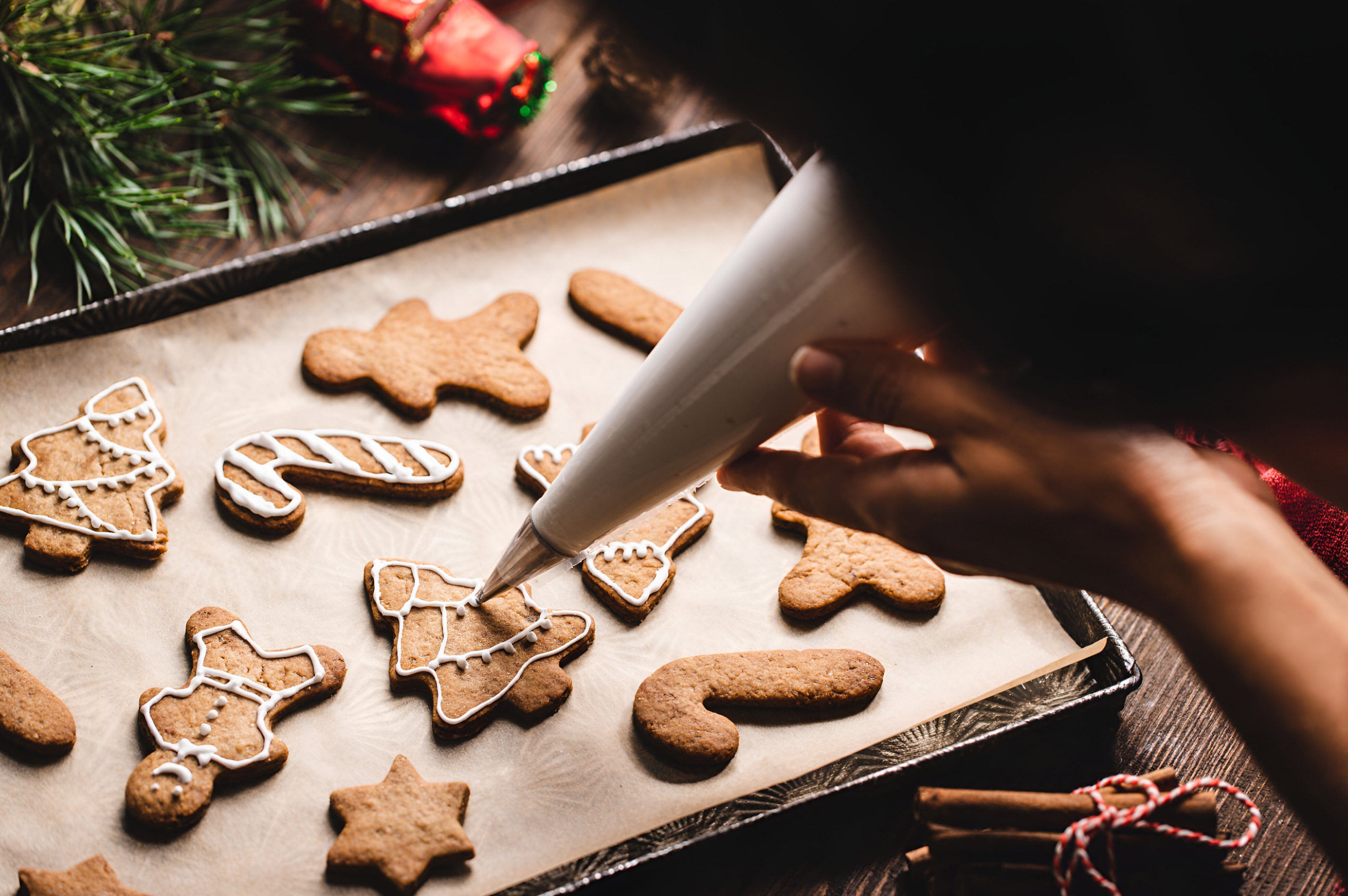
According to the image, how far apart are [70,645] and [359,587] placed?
329 millimetres

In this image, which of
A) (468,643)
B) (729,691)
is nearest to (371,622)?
(468,643)

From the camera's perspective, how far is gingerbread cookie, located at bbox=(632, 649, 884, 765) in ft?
3.51

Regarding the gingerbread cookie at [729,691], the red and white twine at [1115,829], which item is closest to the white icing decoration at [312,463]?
the gingerbread cookie at [729,691]

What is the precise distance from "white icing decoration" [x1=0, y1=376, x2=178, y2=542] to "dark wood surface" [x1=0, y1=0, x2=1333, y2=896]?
0.22m

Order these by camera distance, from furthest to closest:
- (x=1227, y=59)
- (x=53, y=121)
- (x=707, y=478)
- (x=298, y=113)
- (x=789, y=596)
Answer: (x=298, y=113), (x=53, y=121), (x=789, y=596), (x=707, y=478), (x=1227, y=59)

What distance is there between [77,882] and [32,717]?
0.19 metres

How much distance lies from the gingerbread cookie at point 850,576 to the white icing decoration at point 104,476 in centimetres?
82

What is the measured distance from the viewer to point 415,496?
4.05ft

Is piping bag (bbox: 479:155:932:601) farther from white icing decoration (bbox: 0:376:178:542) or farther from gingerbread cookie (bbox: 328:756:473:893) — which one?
white icing decoration (bbox: 0:376:178:542)

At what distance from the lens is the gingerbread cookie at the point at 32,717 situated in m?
0.99

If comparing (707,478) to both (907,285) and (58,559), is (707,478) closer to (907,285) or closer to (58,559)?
(907,285)

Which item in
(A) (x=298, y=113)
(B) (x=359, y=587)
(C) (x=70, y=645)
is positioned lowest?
(C) (x=70, y=645)

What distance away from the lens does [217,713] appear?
1052mm

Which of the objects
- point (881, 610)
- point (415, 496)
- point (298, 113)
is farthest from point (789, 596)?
point (298, 113)
